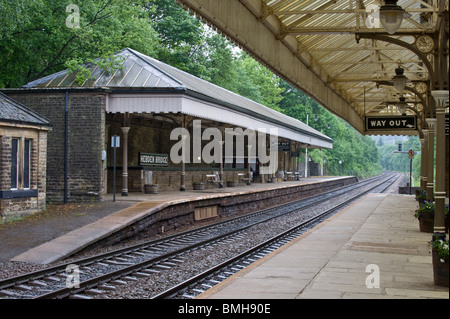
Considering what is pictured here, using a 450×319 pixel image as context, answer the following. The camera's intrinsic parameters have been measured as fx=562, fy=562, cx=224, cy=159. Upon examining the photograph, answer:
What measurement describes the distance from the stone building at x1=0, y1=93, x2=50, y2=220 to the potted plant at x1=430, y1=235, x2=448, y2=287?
1035 centimetres

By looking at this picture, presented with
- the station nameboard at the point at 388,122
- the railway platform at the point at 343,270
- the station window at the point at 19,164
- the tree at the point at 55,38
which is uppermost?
the tree at the point at 55,38

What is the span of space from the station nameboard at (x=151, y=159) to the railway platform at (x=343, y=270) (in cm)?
847

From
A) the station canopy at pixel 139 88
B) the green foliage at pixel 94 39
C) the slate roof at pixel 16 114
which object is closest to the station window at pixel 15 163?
the slate roof at pixel 16 114

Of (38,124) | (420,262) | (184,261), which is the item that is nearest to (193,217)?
(38,124)

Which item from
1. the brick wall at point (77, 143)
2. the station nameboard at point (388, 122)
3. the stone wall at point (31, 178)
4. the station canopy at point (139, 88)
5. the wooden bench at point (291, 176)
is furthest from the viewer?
the wooden bench at point (291, 176)

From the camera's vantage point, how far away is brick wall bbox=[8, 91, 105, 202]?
1775 centimetres

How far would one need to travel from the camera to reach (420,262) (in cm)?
987

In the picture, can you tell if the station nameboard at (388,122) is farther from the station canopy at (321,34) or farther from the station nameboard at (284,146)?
the station nameboard at (284,146)

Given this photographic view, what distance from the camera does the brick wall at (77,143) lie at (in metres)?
17.8

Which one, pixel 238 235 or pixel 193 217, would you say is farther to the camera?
pixel 193 217

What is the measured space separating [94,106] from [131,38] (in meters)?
11.1

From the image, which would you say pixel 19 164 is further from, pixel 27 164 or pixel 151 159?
pixel 151 159

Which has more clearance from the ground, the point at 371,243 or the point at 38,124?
the point at 38,124

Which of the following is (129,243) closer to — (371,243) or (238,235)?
(238,235)
